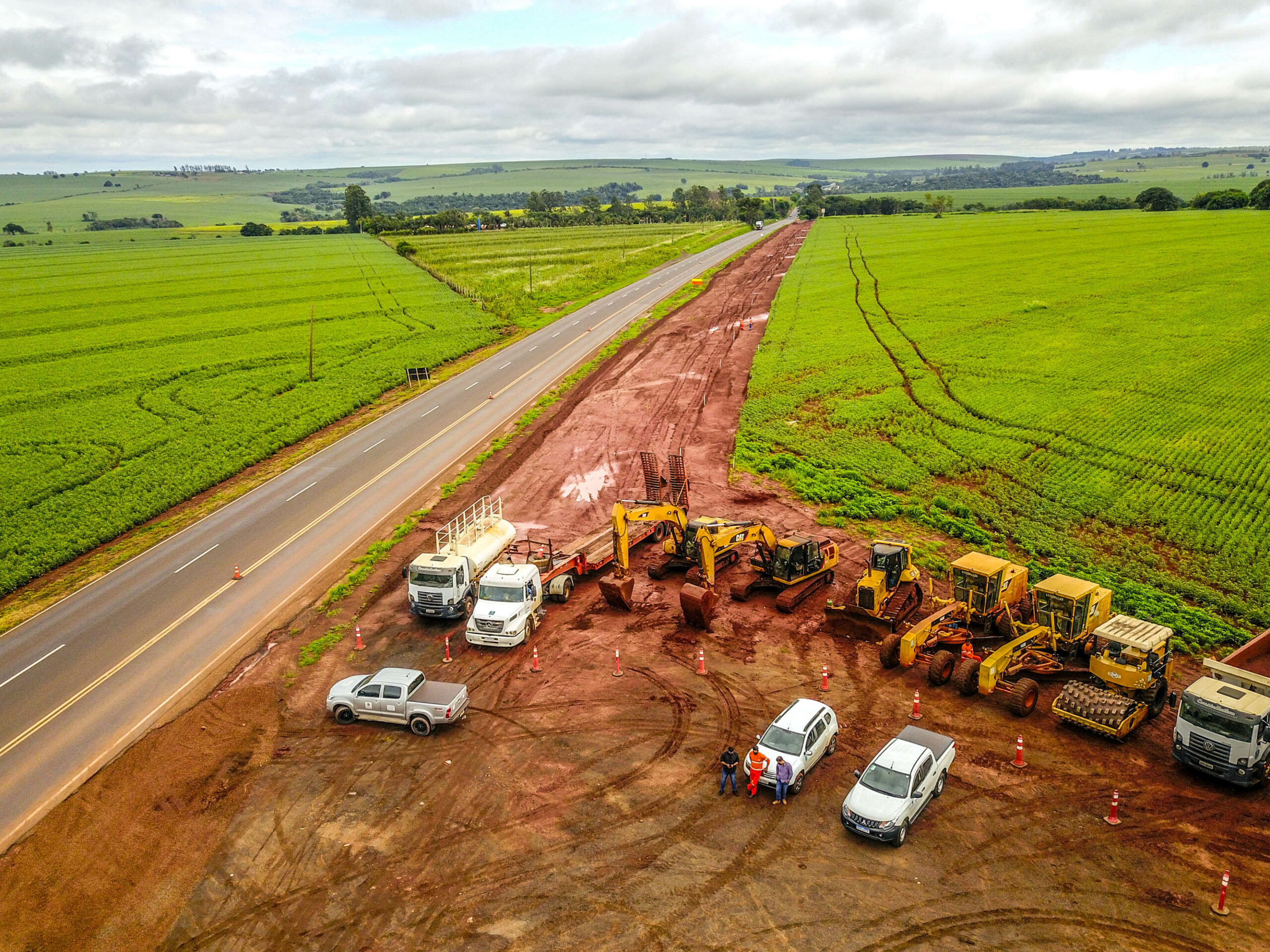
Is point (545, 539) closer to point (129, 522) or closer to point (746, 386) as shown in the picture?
point (129, 522)

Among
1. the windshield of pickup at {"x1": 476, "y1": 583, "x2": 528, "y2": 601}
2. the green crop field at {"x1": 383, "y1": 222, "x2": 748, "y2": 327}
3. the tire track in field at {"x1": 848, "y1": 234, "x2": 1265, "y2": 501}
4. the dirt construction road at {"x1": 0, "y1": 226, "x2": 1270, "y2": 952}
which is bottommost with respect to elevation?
the dirt construction road at {"x1": 0, "y1": 226, "x2": 1270, "y2": 952}

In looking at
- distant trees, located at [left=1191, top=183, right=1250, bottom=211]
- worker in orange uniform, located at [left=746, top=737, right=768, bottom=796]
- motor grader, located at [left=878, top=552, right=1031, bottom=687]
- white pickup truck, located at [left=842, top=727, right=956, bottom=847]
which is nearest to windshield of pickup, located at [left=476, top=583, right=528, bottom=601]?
worker in orange uniform, located at [left=746, top=737, right=768, bottom=796]

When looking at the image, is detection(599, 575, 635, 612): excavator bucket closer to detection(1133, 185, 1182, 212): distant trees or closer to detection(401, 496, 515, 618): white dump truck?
detection(401, 496, 515, 618): white dump truck

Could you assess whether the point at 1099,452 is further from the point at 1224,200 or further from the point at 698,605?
the point at 1224,200

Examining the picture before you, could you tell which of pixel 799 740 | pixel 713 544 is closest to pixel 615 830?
pixel 799 740

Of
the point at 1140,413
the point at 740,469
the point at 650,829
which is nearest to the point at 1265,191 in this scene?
the point at 1140,413

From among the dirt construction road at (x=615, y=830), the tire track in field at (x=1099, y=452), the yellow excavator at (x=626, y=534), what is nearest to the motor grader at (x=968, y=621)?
the dirt construction road at (x=615, y=830)
